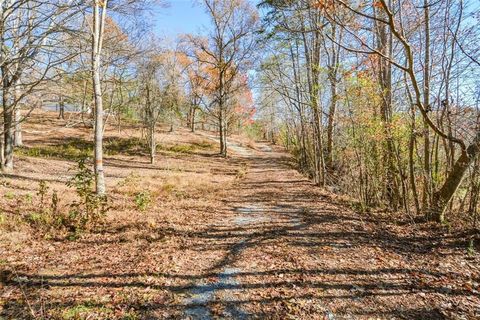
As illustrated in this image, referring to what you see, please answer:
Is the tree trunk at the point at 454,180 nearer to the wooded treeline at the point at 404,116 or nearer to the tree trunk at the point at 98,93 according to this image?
the wooded treeline at the point at 404,116

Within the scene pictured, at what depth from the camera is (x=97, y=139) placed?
8.16 m

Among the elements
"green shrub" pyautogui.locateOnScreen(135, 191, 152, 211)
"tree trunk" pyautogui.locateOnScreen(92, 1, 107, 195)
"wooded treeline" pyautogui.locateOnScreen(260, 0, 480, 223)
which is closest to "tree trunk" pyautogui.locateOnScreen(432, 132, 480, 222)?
"wooded treeline" pyautogui.locateOnScreen(260, 0, 480, 223)

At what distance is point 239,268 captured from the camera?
467cm

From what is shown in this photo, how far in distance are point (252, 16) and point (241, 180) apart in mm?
14507

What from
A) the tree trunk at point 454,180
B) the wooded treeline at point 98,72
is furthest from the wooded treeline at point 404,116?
the wooded treeline at point 98,72

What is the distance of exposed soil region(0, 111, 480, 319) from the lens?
3.59m

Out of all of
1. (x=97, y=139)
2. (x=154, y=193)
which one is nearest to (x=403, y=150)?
(x=154, y=193)

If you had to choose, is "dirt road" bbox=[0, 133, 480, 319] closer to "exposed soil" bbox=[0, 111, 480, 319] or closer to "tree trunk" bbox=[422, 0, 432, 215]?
"exposed soil" bbox=[0, 111, 480, 319]

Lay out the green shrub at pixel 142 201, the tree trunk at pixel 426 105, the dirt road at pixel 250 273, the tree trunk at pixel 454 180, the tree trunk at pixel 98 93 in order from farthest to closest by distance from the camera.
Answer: the tree trunk at pixel 98 93 < the green shrub at pixel 142 201 < the tree trunk at pixel 426 105 < the tree trunk at pixel 454 180 < the dirt road at pixel 250 273

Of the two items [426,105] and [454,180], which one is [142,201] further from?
[426,105]

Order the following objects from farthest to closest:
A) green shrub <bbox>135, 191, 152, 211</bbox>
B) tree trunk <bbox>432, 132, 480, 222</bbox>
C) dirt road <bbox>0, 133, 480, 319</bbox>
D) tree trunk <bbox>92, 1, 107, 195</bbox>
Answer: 1. tree trunk <bbox>92, 1, 107, 195</bbox>
2. green shrub <bbox>135, 191, 152, 211</bbox>
3. tree trunk <bbox>432, 132, 480, 222</bbox>
4. dirt road <bbox>0, 133, 480, 319</bbox>

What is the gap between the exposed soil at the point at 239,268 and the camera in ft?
11.8

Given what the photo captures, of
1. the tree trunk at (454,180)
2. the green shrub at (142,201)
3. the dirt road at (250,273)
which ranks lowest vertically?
the dirt road at (250,273)

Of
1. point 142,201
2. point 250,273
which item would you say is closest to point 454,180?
point 250,273
